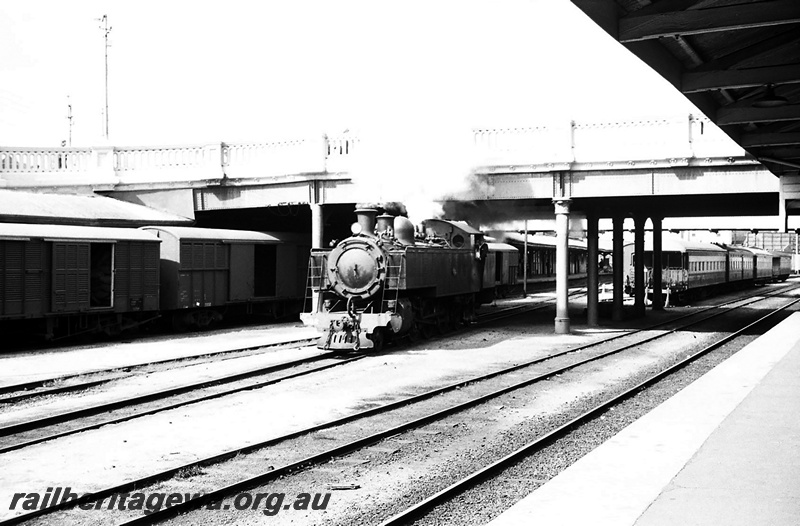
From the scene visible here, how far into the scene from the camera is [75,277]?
1833cm

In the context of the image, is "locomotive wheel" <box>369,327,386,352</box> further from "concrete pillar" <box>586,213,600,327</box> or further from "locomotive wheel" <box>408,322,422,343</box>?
"concrete pillar" <box>586,213,600,327</box>

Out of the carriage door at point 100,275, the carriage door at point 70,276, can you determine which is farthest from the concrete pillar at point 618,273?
the carriage door at point 70,276

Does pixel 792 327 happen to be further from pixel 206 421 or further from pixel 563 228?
pixel 206 421

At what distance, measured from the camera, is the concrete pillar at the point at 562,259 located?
22334mm

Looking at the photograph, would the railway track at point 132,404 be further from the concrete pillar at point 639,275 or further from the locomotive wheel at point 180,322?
the concrete pillar at point 639,275

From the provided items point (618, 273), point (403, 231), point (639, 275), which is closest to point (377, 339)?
point (403, 231)

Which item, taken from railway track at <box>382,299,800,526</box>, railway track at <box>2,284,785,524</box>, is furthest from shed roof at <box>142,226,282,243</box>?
railway track at <box>382,299,800,526</box>

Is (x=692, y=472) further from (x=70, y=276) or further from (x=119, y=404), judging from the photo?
(x=70, y=276)

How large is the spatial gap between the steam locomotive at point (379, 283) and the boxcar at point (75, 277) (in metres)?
4.88

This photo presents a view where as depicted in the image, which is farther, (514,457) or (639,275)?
(639,275)

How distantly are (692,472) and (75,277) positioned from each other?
15.5 m

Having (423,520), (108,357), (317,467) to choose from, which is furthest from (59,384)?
(423,520)

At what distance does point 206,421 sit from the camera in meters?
10.3

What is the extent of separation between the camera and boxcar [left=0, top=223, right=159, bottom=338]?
17.1 metres
